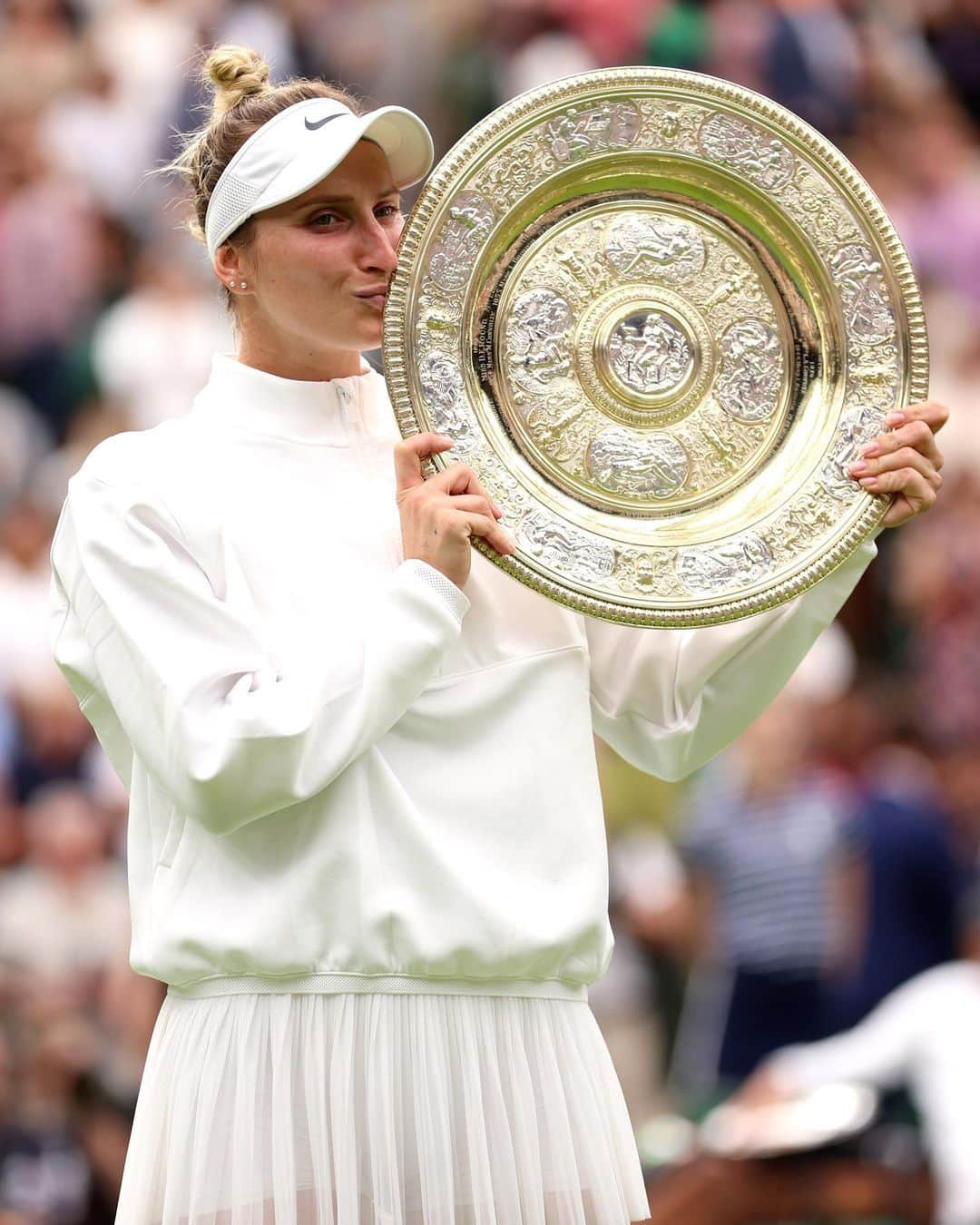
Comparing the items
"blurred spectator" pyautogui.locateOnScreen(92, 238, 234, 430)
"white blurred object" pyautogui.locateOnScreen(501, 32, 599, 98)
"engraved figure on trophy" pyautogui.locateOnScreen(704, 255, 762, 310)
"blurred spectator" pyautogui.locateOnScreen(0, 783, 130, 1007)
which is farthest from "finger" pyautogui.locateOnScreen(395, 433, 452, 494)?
"white blurred object" pyautogui.locateOnScreen(501, 32, 599, 98)

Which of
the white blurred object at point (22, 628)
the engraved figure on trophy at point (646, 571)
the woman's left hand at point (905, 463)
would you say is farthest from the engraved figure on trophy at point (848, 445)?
the white blurred object at point (22, 628)

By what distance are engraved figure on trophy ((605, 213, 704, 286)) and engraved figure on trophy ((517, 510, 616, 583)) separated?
36 centimetres

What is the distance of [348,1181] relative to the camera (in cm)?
249

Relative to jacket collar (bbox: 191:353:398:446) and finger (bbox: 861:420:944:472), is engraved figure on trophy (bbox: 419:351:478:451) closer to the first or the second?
jacket collar (bbox: 191:353:398:446)

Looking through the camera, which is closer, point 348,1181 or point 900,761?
point 348,1181

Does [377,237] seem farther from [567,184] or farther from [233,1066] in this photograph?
[233,1066]

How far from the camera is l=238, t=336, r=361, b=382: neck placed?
2.78 meters

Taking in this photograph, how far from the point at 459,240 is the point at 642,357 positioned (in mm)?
293

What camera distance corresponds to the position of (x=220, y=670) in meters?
2.48

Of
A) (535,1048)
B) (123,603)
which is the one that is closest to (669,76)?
→ (123,603)

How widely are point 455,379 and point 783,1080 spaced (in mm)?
3057

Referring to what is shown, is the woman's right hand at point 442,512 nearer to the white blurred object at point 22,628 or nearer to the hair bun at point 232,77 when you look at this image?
the hair bun at point 232,77

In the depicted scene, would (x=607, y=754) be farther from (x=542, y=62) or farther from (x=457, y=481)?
(x=457, y=481)

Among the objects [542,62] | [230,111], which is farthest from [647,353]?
[542,62]
